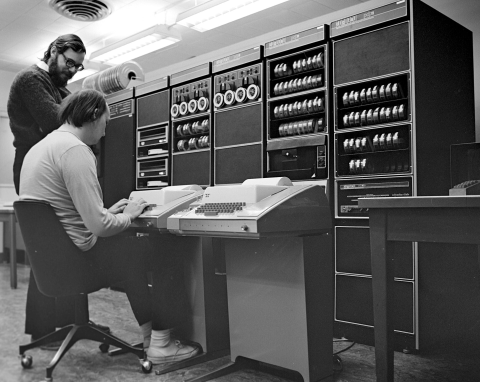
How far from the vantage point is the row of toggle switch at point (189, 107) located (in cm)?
404

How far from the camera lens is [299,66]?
11.0ft

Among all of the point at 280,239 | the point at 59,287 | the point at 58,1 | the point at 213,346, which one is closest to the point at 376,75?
the point at 280,239

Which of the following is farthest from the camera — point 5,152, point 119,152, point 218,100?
point 5,152

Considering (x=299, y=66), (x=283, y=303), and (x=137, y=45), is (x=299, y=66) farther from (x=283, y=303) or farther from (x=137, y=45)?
(x=137, y=45)

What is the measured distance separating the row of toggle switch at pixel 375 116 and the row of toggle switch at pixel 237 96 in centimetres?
85

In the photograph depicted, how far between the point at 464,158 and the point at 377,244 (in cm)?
135

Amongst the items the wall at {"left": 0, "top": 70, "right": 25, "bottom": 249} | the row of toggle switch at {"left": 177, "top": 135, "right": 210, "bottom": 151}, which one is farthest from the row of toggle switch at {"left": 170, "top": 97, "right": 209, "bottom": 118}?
the wall at {"left": 0, "top": 70, "right": 25, "bottom": 249}

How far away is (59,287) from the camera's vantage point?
6.41 feet

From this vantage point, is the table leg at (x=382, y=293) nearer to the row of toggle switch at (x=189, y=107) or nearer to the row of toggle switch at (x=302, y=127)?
the row of toggle switch at (x=302, y=127)

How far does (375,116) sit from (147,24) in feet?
10.3

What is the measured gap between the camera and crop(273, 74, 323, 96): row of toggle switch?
128 inches

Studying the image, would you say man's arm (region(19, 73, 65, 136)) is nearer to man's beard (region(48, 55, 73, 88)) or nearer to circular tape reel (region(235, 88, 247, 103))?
man's beard (region(48, 55, 73, 88))

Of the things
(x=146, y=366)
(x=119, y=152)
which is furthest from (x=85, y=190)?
(x=119, y=152)

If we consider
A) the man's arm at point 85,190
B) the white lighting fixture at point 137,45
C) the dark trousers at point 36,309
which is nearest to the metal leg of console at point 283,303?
the man's arm at point 85,190
